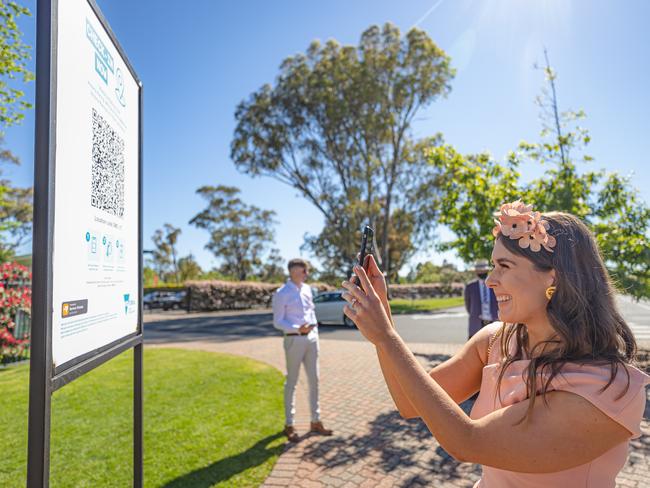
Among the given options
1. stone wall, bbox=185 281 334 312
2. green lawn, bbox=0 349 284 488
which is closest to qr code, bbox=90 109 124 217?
green lawn, bbox=0 349 284 488

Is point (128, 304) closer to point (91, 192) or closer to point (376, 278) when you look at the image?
point (91, 192)

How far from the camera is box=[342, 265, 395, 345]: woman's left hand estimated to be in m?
1.31

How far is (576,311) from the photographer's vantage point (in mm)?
1298

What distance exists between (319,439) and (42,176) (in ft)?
14.1

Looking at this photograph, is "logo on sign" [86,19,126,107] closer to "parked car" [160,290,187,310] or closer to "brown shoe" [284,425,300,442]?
"brown shoe" [284,425,300,442]

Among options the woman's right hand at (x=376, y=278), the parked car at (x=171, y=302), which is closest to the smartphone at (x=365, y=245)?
the woman's right hand at (x=376, y=278)

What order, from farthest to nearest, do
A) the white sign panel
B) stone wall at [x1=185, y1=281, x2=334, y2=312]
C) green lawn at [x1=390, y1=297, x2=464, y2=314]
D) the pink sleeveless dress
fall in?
stone wall at [x1=185, y1=281, x2=334, y2=312], green lawn at [x1=390, y1=297, x2=464, y2=314], the white sign panel, the pink sleeveless dress

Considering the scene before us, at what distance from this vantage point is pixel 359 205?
25.4 meters

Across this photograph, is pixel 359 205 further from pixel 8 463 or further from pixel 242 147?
pixel 8 463

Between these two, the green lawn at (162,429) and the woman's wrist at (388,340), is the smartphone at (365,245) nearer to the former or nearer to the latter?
the woman's wrist at (388,340)

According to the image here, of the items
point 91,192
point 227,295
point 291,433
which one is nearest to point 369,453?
point 291,433

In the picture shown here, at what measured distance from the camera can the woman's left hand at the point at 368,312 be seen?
1.31 meters

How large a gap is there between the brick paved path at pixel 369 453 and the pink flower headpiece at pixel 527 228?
3111 mm

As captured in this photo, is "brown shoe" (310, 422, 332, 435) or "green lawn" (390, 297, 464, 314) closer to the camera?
"brown shoe" (310, 422, 332, 435)
